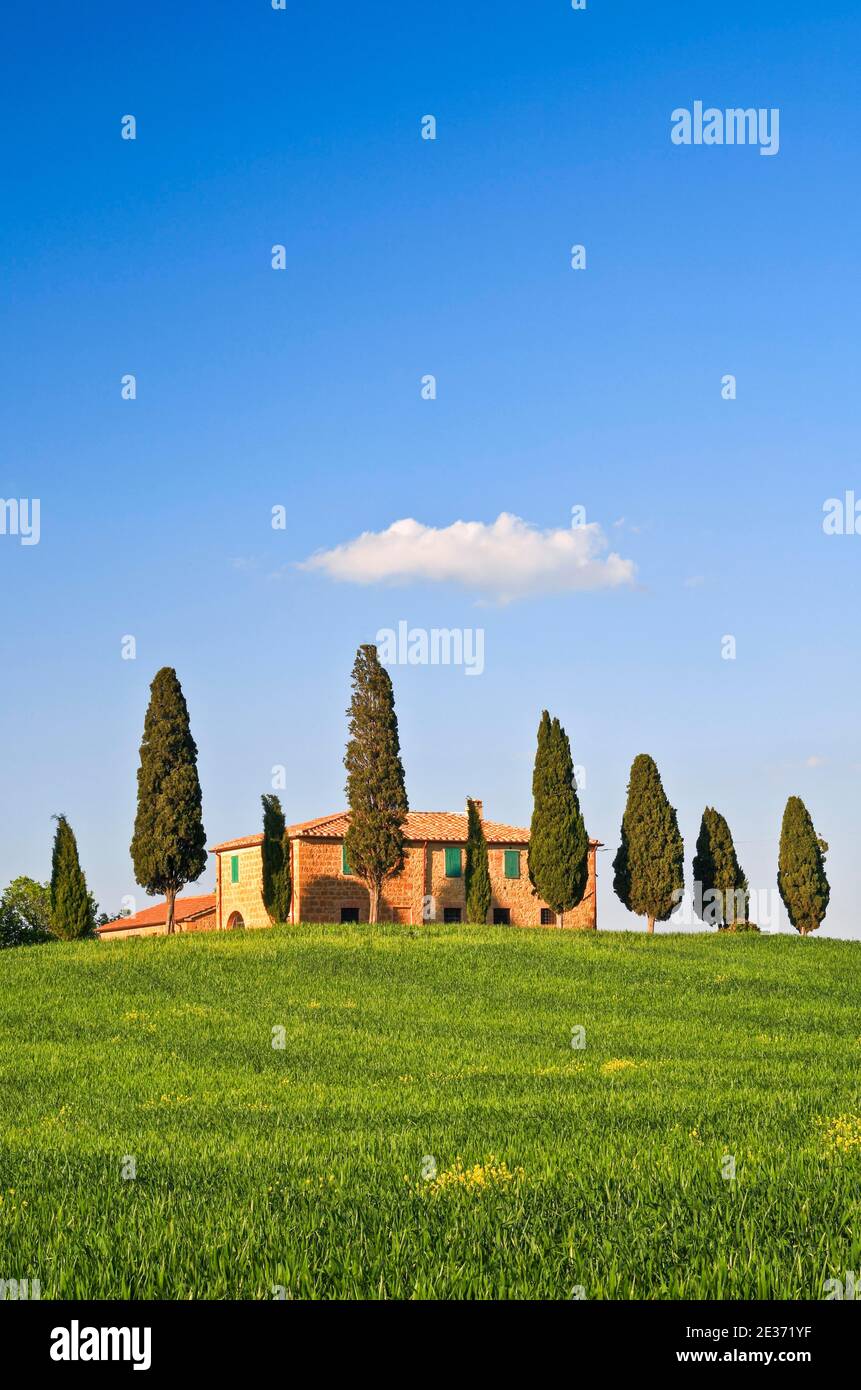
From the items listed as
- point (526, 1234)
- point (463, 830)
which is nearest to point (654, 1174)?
point (526, 1234)

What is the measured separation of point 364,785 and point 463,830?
1423 cm

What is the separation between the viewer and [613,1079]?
19.5 metres

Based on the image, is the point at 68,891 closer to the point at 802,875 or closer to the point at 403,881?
the point at 403,881

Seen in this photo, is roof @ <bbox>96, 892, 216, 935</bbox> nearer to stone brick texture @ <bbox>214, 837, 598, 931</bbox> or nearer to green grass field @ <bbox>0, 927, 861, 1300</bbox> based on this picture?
stone brick texture @ <bbox>214, 837, 598, 931</bbox>

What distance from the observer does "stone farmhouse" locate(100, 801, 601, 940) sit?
6166 cm

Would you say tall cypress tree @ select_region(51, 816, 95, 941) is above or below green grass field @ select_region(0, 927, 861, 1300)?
above

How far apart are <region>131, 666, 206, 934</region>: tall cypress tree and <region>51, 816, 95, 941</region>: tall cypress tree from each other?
4.55 metres

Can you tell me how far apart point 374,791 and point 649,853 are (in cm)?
1558

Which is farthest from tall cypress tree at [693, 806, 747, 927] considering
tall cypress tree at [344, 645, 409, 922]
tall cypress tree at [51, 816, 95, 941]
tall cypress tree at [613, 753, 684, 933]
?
tall cypress tree at [51, 816, 95, 941]

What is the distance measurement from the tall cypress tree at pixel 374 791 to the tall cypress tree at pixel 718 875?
1963 centimetres

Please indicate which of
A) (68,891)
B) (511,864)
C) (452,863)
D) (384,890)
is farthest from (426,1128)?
(511,864)

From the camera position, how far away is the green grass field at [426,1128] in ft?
24.8

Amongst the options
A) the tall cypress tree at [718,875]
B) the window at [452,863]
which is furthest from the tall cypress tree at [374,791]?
the tall cypress tree at [718,875]
